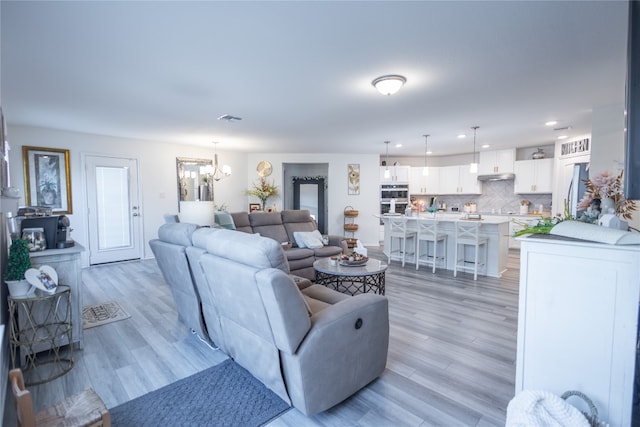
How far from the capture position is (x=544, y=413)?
1.27 m

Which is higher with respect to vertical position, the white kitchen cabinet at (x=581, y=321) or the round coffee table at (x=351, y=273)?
the white kitchen cabinet at (x=581, y=321)

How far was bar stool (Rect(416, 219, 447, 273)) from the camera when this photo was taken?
527 centimetres

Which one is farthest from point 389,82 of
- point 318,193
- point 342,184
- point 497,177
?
point 497,177

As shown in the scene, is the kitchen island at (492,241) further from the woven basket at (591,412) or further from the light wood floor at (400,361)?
the woven basket at (591,412)

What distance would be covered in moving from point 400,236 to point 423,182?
132 inches

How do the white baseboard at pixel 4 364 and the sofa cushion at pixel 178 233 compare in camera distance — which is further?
the sofa cushion at pixel 178 233

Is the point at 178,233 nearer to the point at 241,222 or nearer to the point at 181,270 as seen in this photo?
the point at 181,270

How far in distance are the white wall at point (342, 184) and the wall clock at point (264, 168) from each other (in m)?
0.09

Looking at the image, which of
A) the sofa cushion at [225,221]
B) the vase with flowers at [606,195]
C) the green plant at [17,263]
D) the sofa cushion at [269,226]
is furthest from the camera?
the sofa cushion at [269,226]

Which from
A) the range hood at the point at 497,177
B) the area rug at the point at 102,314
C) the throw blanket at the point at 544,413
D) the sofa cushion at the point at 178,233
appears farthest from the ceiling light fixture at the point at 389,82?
the range hood at the point at 497,177

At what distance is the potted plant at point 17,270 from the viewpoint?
7.22 ft

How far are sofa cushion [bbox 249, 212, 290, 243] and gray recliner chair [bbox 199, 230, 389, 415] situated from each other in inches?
124

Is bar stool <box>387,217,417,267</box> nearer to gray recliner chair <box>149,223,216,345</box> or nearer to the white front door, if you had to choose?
gray recliner chair <box>149,223,216,345</box>

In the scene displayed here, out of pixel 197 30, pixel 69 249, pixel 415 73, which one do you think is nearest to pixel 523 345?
pixel 415 73
